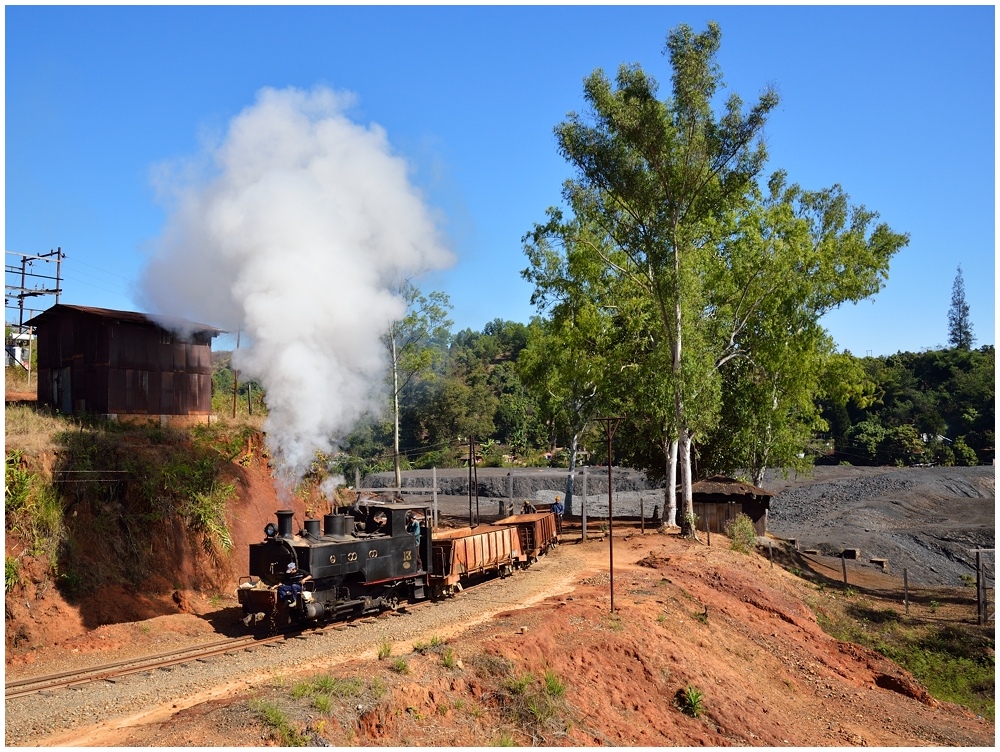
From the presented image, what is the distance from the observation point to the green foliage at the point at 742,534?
2828 cm

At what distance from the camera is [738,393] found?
34000 millimetres

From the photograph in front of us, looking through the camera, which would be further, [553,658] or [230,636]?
[230,636]

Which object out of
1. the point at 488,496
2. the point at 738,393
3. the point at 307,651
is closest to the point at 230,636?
the point at 307,651

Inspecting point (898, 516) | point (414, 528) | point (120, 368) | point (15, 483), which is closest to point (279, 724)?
point (414, 528)

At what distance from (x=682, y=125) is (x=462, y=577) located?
16.8 metres

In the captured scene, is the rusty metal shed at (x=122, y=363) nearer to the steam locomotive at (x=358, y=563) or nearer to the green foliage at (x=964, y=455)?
the steam locomotive at (x=358, y=563)

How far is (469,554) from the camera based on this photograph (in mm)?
20312

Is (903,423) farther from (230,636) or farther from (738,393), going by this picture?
(230,636)

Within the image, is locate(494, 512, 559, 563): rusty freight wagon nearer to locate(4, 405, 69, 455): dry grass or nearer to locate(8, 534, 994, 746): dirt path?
locate(8, 534, 994, 746): dirt path

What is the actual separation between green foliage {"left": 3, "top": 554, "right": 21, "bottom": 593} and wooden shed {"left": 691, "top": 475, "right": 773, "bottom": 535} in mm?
24824

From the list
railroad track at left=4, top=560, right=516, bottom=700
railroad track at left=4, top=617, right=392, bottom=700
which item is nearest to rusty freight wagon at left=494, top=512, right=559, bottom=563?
railroad track at left=4, top=560, right=516, bottom=700

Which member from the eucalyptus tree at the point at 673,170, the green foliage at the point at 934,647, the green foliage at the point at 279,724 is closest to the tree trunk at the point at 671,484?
the eucalyptus tree at the point at 673,170

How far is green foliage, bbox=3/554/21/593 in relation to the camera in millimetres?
15657

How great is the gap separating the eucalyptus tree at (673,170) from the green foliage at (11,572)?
1995 cm
